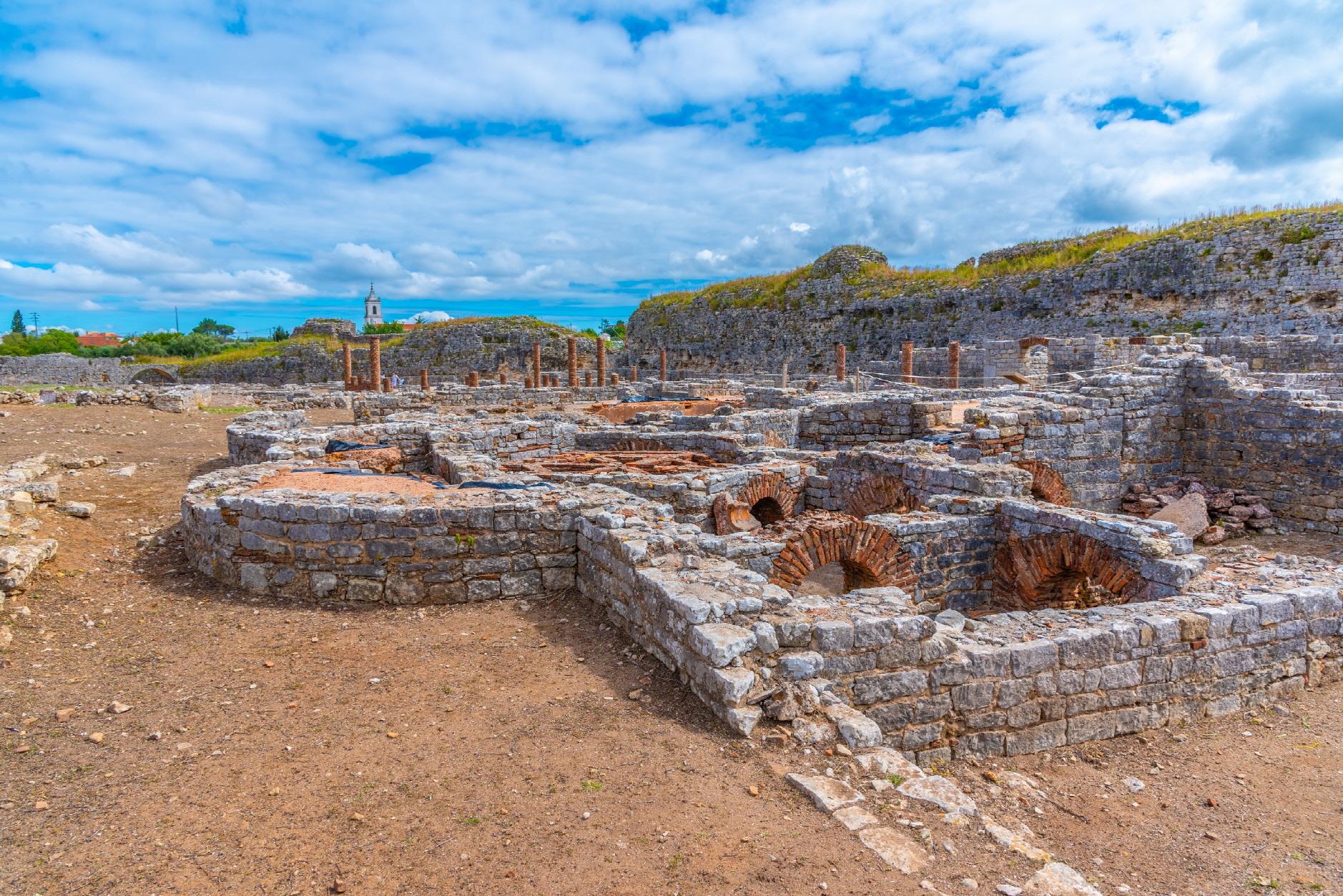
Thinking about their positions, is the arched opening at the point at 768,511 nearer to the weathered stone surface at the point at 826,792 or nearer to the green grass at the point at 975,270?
the weathered stone surface at the point at 826,792

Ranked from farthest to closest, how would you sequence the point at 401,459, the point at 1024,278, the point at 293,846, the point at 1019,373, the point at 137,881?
1. the point at 1024,278
2. the point at 1019,373
3. the point at 401,459
4. the point at 293,846
5. the point at 137,881

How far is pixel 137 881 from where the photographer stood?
3.21 metres

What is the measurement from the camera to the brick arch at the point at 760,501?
9.85 meters

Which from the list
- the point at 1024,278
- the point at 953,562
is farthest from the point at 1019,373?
the point at 953,562

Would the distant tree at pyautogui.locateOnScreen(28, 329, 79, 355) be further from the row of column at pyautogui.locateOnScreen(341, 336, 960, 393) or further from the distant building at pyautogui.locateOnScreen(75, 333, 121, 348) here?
the row of column at pyautogui.locateOnScreen(341, 336, 960, 393)

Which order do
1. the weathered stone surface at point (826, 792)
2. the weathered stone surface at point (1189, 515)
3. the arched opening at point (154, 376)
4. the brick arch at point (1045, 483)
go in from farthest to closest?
the arched opening at point (154, 376) → the brick arch at point (1045, 483) → the weathered stone surface at point (1189, 515) → the weathered stone surface at point (826, 792)

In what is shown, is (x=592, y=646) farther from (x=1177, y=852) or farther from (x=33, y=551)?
(x=33, y=551)

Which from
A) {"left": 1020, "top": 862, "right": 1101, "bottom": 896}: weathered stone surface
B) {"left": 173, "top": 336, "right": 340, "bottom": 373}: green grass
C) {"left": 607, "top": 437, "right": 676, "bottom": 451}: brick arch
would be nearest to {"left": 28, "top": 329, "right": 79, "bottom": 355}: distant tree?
{"left": 173, "top": 336, "right": 340, "bottom": 373}: green grass

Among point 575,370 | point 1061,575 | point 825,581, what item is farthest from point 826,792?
point 575,370

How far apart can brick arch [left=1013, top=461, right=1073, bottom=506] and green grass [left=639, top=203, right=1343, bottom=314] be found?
18310 mm

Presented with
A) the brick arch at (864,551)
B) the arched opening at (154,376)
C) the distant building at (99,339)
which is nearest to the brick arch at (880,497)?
the brick arch at (864,551)

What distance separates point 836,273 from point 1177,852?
38.9 meters

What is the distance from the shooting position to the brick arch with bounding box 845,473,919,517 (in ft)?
34.5

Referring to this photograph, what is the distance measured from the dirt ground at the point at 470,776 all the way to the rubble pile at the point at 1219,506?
666 centimetres
